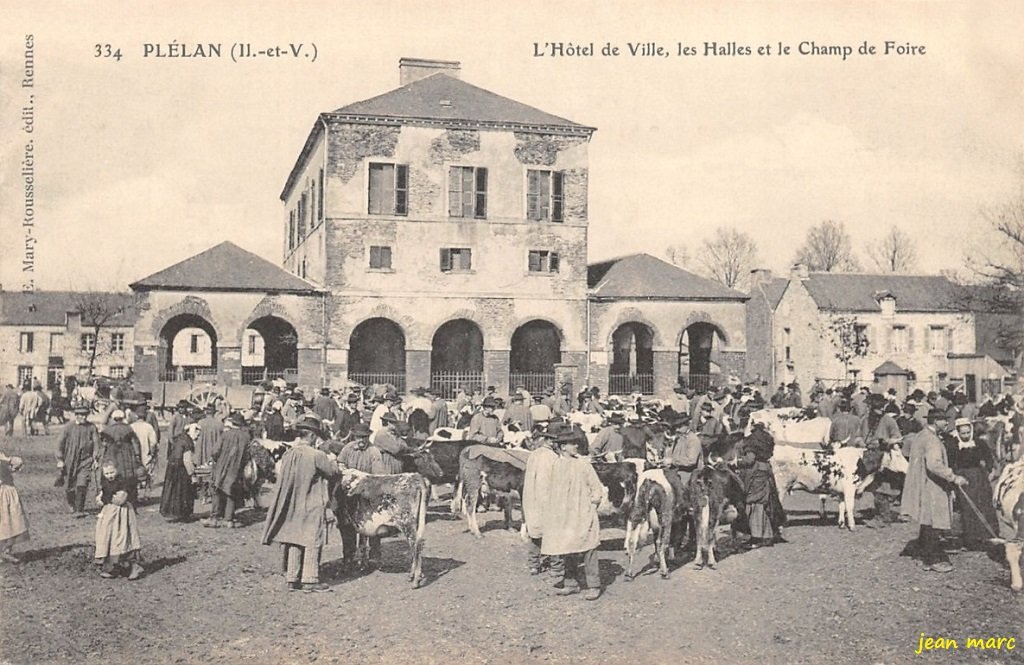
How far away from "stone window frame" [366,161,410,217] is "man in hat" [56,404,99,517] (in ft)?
55.9

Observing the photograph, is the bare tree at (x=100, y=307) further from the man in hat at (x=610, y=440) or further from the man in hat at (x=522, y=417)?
the man in hat at (x=610, y=440)

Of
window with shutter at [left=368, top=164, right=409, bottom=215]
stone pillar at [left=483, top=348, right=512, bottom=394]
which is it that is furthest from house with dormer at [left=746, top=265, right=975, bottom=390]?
window with shutter at [left=368, top=164, right=409, bottom=215]

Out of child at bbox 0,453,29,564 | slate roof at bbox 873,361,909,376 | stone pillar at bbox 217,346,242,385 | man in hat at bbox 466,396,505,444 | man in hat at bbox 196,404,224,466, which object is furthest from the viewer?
slate roof at bbox 873,361,909,376

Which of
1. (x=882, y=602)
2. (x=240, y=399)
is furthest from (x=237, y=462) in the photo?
(x=240, y=399)

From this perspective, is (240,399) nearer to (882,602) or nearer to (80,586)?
(80,586)

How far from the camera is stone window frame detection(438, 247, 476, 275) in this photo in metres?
Result: 28.9

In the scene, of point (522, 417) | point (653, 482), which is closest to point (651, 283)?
point (522, 417)

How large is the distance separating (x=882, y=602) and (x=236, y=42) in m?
9.96

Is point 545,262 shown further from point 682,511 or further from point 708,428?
point 682,511

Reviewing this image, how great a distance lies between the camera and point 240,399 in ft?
86.3

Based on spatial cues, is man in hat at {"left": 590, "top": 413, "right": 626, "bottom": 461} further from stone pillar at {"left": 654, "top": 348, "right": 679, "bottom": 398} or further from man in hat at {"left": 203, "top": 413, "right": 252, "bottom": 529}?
stone pillar at {"left": 654, "top": 348, "right": 679, "bottom": 398}

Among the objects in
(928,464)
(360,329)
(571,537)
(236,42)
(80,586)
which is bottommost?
(80,586)

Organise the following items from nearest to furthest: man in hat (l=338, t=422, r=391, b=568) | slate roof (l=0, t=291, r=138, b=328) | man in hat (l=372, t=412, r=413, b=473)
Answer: man in hat (l=338, t=422, r=391, b=568) < man in hat (l=372, t=412, r=413, b=473) < slate roof (l=0, t=291, r=138, b=328)

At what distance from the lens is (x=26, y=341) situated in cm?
4559
